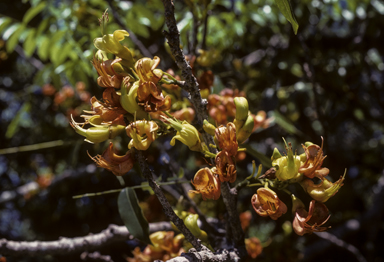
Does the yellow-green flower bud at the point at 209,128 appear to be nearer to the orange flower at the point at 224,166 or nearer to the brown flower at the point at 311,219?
the orange flower at the point at 224,166

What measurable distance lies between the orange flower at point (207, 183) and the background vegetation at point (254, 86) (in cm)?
37

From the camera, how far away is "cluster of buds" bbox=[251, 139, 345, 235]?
938 mm

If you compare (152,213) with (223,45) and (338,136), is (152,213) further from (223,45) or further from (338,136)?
(338,136)

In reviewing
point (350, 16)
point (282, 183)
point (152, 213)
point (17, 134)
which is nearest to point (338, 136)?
point (350, 16)

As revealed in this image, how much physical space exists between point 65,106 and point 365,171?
3423 mm

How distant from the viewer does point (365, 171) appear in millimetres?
3691

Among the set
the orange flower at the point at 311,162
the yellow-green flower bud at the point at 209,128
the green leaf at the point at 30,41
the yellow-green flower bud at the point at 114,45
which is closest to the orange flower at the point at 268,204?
the orange flower at the point at 311,162

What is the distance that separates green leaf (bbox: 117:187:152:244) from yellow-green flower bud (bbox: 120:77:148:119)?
0.37 metres

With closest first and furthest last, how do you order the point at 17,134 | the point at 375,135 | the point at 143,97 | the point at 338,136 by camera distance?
the point at 143,97
the point at 338,136
the point at 375,135
the point at 17,134

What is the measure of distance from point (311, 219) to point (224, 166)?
0.32 m

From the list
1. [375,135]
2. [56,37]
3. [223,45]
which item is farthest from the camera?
[375,135]

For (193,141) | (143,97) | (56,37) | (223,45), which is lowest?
(223,45)

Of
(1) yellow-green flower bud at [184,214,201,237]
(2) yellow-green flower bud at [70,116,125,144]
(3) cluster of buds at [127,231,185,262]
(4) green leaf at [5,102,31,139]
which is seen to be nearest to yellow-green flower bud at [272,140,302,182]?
(1) yellow-green flower bud at [184,214,201,237]

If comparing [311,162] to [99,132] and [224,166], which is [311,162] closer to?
[224,166]
